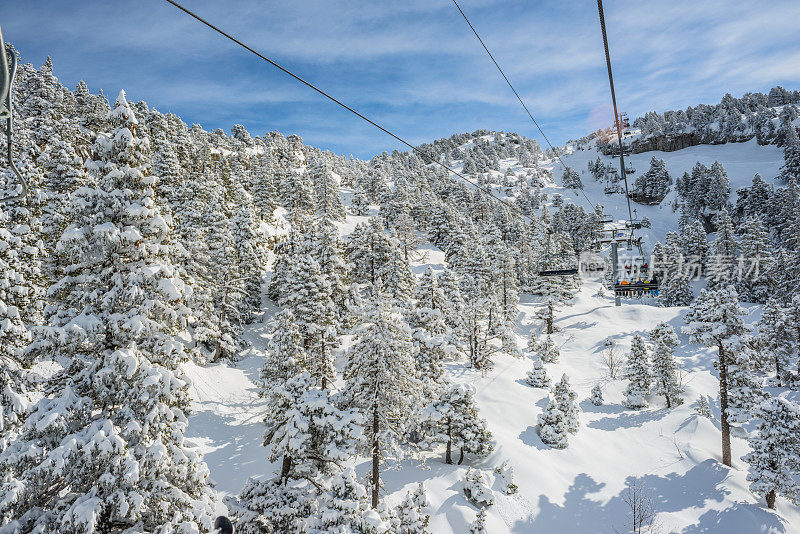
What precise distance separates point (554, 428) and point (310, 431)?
69.7 ft

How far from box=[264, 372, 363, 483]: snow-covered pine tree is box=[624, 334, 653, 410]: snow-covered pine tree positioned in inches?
1325

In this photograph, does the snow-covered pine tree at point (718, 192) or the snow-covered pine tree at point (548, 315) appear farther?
the snow-covered pine tree at point (718, 192)

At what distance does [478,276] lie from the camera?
53.8 m

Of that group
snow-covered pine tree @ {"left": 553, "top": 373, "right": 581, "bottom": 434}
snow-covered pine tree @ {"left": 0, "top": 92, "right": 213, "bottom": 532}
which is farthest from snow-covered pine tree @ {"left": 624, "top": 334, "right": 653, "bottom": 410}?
snow-covered pine tree @ {"left": 0, "top": 92, "right": 213, "bottom": 532}

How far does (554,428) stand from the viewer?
29750mm

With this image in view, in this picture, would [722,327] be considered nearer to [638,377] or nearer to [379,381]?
[638,377]

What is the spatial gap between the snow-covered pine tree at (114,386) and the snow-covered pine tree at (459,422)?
54.2 feet

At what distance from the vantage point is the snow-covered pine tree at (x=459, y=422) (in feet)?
82.5

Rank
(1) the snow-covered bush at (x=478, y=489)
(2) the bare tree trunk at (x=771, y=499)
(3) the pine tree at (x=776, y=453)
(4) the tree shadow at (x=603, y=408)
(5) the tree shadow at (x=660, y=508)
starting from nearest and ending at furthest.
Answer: (1) the snow-covered bush at (x=478, y=489)
(5) the tree shadow at (x=660, y=508)
(3) the pine tree at (x=776, y=453)
(2) the bare tree trunk at (x=771, y=499)
(4) the tree shadow at (x=603, y=408)

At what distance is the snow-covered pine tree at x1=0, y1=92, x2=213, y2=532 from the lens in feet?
30.4

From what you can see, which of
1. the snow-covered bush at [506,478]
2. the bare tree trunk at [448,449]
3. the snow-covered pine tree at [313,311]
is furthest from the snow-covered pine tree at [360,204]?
the snow-covered bush at [506,478]

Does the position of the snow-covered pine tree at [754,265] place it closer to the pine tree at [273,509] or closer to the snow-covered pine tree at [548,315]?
the snow-covered pine tree at [548,315]

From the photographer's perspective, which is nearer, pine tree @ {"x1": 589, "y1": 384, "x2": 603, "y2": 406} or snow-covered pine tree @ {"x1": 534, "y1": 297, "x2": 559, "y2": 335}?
pine tree @ {"x1": 589, "y1": 384, "x2": 603, "y2": 406}

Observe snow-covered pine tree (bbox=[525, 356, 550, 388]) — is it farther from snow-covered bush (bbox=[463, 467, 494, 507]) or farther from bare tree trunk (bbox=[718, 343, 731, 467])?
snow-covered bush (bbox=[463, 467, 494, 507])
